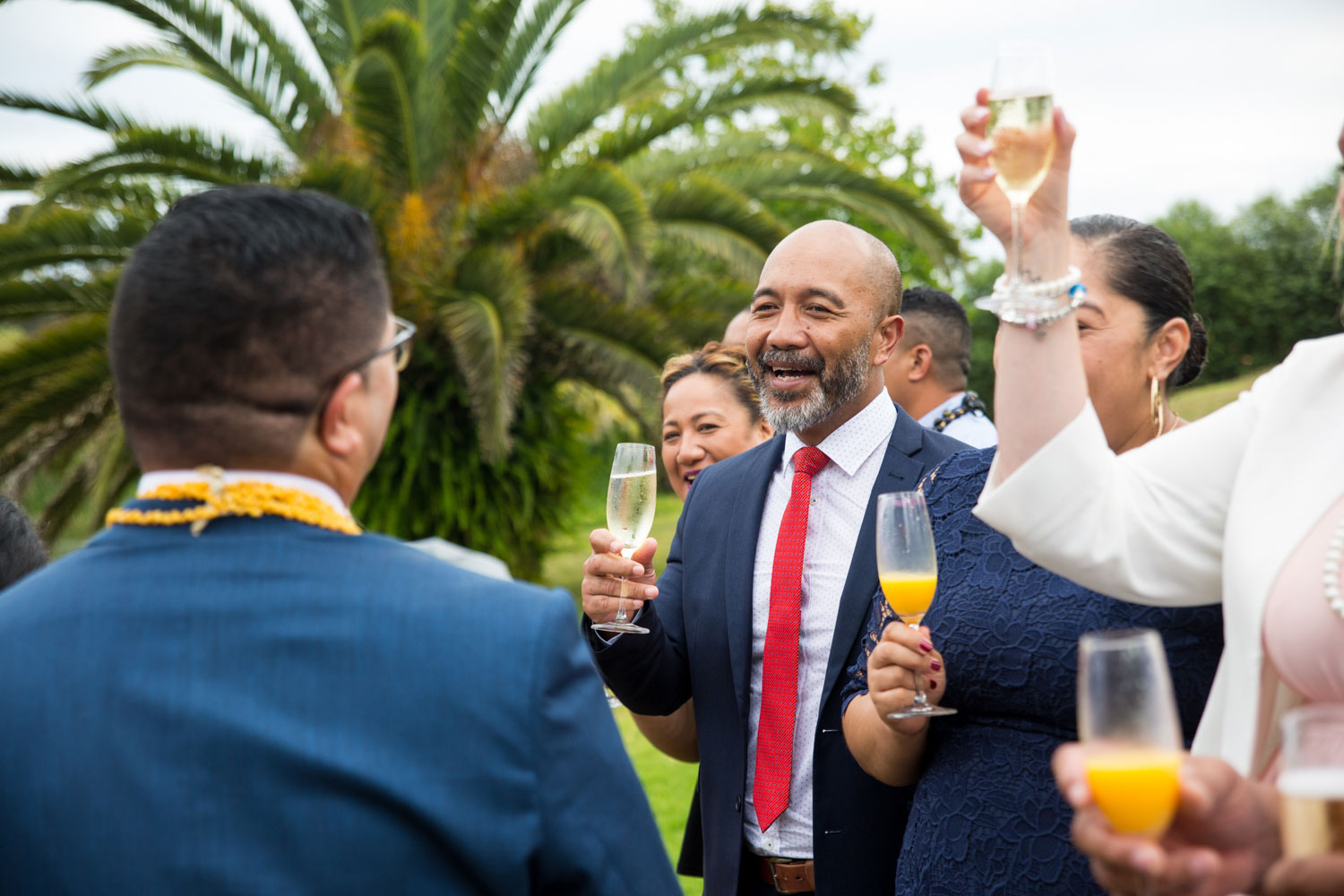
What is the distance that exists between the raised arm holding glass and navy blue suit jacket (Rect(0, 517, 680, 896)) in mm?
919

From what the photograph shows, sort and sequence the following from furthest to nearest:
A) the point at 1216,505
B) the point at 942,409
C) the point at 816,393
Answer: the point at 942,409, the point at 816,393, the point at 1216,505

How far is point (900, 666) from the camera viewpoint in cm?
254

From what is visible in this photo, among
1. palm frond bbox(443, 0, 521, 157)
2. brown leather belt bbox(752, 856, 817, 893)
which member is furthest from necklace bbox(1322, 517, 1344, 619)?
palm frond bbox(443, 0, 521, 157)

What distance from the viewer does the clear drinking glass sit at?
1506 millimetres

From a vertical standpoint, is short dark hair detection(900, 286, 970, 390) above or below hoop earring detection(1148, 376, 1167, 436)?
above

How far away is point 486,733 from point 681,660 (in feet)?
6.65

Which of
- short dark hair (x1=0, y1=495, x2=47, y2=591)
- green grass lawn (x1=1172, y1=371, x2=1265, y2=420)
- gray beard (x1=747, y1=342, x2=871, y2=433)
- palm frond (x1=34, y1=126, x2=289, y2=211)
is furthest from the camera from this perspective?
green grass lawn (x1=1172, y1=371, x2=1265, y2=420)

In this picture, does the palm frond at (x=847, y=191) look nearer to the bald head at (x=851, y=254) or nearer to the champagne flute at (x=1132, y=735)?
the bald head at (x=851, y=254)

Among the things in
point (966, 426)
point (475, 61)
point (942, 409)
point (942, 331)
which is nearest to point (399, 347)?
point (966, 426)

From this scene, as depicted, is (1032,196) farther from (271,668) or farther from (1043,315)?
(271,668)

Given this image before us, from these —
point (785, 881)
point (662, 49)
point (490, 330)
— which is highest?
point (662, 49)

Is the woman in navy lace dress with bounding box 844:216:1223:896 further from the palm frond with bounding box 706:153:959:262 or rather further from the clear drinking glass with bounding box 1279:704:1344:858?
the palm frond with bounding box 706:153:959:262

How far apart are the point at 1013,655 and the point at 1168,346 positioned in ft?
3.31

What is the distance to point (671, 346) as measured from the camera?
411 inches
